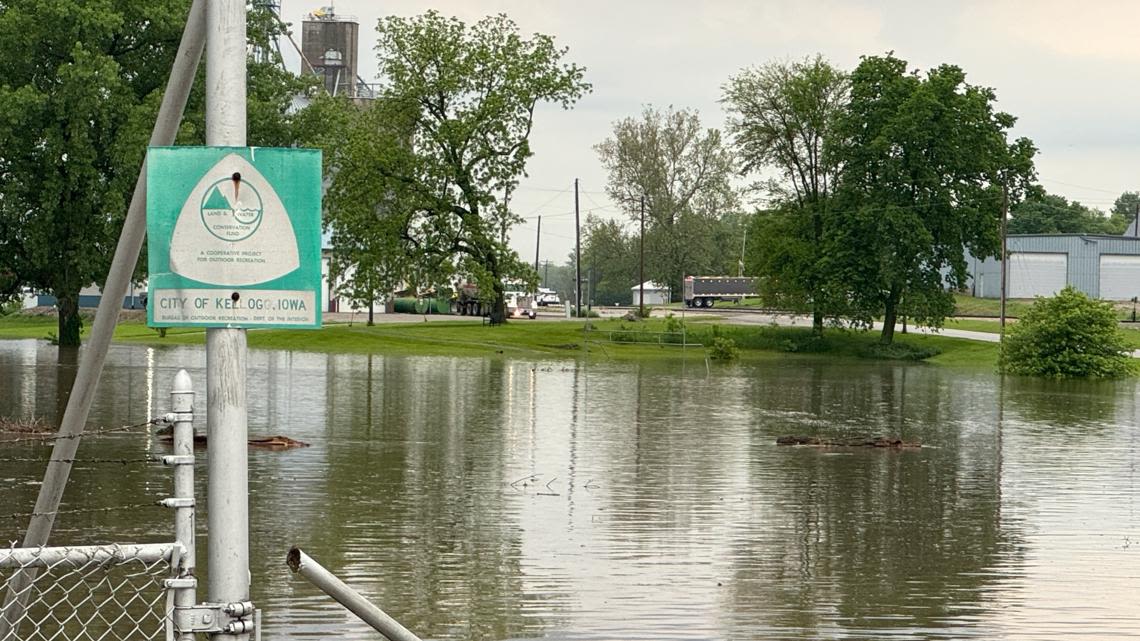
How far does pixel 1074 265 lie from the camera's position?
304 feet

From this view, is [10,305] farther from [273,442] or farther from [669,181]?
[669,181]

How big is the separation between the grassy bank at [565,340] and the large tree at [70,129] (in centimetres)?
1401

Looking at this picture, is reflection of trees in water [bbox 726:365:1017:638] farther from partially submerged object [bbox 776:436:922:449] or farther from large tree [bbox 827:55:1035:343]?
large tree [bbox 827:55:1035:343]

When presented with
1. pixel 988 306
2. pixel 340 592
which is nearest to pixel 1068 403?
pixel 340 592

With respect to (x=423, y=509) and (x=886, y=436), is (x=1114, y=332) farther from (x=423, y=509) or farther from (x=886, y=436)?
(x=423, y=509)

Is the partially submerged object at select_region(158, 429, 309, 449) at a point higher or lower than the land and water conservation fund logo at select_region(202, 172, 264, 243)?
lower

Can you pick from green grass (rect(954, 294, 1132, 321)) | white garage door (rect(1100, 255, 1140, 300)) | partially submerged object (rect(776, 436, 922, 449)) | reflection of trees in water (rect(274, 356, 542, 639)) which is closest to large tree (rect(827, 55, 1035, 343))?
green grass (rect(954, 294, 1132, 321))

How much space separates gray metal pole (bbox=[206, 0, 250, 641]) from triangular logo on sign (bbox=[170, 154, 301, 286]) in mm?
122

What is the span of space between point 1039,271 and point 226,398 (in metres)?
94.0

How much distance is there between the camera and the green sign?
446cm

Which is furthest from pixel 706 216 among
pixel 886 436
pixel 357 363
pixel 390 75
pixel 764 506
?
pixel 764 506

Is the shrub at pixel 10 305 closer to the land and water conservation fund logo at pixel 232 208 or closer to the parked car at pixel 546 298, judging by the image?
the land and water conservation fund logo at pixel 232 208

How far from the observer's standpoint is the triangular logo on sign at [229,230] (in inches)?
176

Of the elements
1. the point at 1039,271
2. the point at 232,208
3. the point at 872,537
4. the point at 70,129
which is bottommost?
the point at 872,537
